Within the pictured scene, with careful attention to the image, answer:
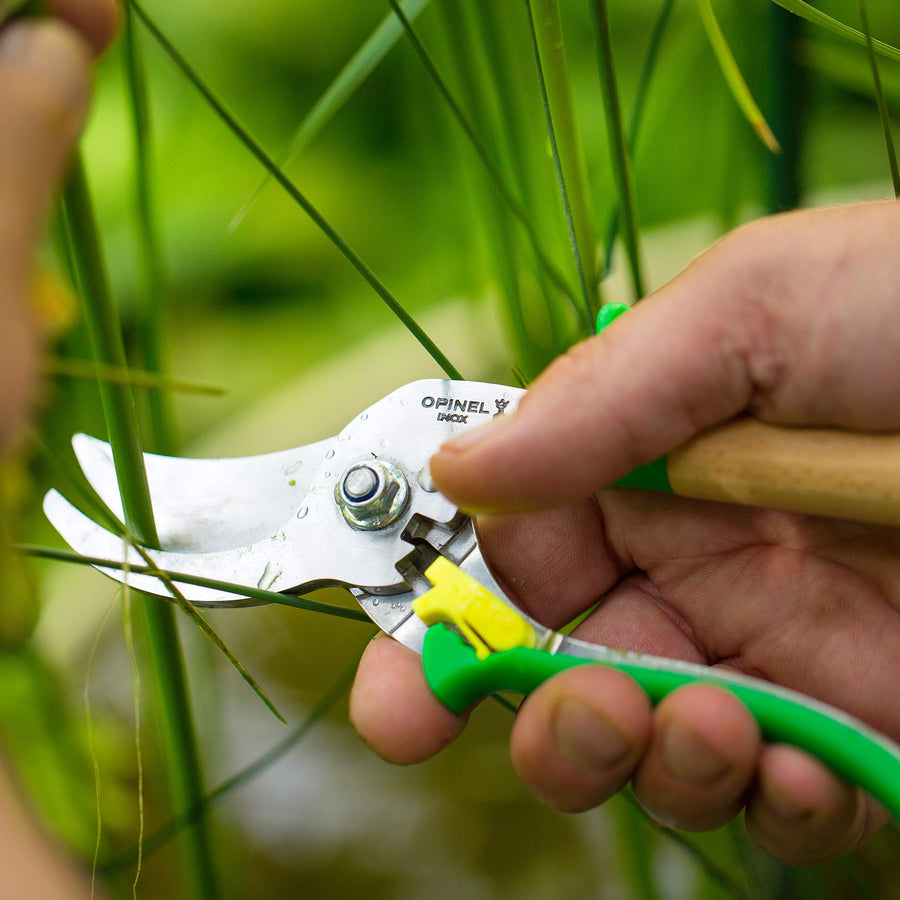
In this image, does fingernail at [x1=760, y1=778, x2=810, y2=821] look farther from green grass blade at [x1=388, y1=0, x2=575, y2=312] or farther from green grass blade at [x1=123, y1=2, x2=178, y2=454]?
green grass blade at [x1=123, y1=2, x2=178, y2=454]

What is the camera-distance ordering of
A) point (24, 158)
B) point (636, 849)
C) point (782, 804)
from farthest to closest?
1. point (636, 849)
2. point (782, 804)
3. point (24, 158)

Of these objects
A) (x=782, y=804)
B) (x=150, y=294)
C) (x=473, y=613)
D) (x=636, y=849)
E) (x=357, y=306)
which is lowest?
(x=636, y=849)

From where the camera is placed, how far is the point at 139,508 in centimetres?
49

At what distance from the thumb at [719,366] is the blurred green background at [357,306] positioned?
0.49 ft

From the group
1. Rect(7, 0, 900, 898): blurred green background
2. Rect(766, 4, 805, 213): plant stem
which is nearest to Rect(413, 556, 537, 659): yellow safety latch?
Rect(7, 0, 900, 898): blurred green background

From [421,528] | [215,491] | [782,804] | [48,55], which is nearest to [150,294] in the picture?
[215,491]

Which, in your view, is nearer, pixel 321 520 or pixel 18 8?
pixel 18 8

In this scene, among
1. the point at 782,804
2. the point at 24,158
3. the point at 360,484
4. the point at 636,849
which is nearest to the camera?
the point at 24,158

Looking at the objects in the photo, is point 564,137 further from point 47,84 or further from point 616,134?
point 47,84

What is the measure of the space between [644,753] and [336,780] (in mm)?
446

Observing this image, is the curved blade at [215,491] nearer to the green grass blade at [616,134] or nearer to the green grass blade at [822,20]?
the green grass blade at [616,134]

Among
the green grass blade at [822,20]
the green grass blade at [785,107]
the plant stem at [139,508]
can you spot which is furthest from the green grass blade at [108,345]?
the green grass blade at [785,107]

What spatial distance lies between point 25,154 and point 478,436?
285 mm

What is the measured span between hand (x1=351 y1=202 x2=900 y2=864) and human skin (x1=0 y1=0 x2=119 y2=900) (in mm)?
262
